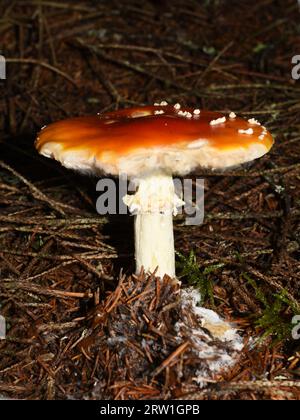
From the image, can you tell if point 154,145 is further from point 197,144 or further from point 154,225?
point 154,225

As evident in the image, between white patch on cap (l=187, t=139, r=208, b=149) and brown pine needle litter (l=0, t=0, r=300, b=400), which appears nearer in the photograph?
white patch on cap (l=187, t=139, r=208, b=149)

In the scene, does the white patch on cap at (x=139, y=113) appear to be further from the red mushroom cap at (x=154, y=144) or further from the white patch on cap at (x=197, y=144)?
the white patch on cap at (x=197, y=144)

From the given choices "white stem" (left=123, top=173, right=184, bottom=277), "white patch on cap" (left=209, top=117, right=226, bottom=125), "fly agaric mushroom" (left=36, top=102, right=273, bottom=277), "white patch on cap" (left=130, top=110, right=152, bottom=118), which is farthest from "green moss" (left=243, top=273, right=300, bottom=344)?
"white patch on cap" (left=130, top=110, right=152, bottom=118)

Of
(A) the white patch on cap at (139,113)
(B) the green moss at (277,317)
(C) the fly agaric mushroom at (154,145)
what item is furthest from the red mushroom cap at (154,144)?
(B) the green moss at (277,317)

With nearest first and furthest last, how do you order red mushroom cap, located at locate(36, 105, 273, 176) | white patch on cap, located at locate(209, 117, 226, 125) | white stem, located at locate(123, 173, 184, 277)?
red mushroom cap, located at locate(36, 105, 273, 176) < white patch on cap, located at locate(209, 117, 226, 125) < white stem, located at locate(123, 173, 184, 277)

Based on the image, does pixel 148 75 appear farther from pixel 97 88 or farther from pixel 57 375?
pixel 57 375

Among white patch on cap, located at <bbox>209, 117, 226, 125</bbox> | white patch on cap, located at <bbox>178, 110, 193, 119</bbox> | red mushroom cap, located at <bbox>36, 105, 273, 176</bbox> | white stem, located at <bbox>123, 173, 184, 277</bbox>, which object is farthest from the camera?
white stem, located at <bbox>123, 173, 184, 277</bbox>

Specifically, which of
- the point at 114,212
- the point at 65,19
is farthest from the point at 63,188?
the point at 65,19

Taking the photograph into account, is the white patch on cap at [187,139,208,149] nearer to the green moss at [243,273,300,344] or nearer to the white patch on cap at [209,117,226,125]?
the white patch on cap at [209,117,226,125]
